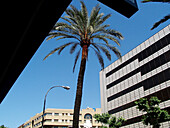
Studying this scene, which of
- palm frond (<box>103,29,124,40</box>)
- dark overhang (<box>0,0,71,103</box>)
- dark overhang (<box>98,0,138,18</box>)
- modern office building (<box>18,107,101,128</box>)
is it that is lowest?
dark overhang (<box>0,0,71,103</box>)

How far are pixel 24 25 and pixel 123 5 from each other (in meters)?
1.60

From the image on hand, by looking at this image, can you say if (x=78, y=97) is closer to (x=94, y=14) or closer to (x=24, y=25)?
(x=94, y=14)

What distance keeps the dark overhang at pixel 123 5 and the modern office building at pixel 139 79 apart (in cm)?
3991

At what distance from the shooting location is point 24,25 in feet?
9.47

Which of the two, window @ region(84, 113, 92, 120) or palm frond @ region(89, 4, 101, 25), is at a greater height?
palm frond @ region(89, 4, 101, 25)

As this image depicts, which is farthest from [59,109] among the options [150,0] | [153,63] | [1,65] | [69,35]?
[1,65]

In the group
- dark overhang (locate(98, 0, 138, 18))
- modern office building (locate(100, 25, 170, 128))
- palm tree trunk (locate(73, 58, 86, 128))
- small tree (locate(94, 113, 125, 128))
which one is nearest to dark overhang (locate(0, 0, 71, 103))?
dark overhang (locate(98, 0, 138, 18))

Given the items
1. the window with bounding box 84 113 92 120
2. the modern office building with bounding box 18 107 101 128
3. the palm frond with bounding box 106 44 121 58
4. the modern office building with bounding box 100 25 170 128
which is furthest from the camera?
the window with bounding box 84 113 92 120

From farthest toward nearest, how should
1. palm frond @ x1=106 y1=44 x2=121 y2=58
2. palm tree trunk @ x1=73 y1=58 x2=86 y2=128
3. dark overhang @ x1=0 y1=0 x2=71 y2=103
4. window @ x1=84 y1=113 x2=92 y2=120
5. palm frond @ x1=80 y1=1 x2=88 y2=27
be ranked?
1. window @ x1=84 y1=113 x2=92 y2=120
2. palm frond @ x1=106 y1=44 x2=121 y2=58
3. palm frond @ x1=80 y1=1 x2=88 y2=27
4. palm tree trunk @ x1=73 y1=58 x2=86 y2=128
5. dark overhang @ x1=0 y1=0 x2=71 y2=103

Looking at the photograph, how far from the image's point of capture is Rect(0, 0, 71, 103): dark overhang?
2557mm

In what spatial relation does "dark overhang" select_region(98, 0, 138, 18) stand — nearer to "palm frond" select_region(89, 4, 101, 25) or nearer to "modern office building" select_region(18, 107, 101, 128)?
"palm frond" select_region(89, 4, 101, 25)

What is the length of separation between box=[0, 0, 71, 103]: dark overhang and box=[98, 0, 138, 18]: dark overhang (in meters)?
0.64

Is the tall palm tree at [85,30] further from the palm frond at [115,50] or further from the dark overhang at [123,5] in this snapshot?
the dark overhang at [123,5]

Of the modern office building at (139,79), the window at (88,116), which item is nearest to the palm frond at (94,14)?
the modern office building at (139,79)
